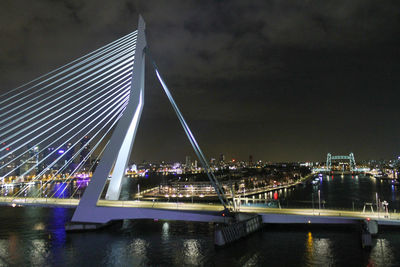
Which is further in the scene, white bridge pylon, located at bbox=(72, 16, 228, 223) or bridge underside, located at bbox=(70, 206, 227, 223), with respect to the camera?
white bridge pylon, located at bbox=(72, 16, 228, 223)

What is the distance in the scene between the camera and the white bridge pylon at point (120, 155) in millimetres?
18750

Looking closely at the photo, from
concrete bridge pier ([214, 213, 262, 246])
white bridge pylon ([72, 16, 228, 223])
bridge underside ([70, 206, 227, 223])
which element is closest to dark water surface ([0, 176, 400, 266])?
concrete bridge pier ([214, 213, 262, 246])

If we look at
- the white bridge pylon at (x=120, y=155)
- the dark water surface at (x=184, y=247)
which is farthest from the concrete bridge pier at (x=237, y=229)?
the white bridge pylon at (x=120, y=155)

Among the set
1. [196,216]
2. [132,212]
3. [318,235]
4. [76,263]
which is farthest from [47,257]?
[318,235]

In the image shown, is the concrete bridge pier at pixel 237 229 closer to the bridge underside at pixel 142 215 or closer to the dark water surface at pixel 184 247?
the dark water surface at pixel 184 247

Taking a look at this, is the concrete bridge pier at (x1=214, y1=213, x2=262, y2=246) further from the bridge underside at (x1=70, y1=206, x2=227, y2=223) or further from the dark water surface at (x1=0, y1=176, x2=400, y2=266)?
the bridge underside at (x1=70, y1=206, x2=227, y2=223)

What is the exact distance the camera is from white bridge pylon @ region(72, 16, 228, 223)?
738 inches

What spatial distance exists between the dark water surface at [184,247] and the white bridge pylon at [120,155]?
1.40m

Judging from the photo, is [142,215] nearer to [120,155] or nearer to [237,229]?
[120,155]

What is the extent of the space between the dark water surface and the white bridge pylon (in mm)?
1398

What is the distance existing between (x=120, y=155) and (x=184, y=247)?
710cm

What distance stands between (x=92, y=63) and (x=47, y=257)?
35.3 ft

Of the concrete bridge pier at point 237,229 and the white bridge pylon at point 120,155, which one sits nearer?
the concrete bridge pier at point 237,229

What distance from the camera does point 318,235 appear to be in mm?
19000
